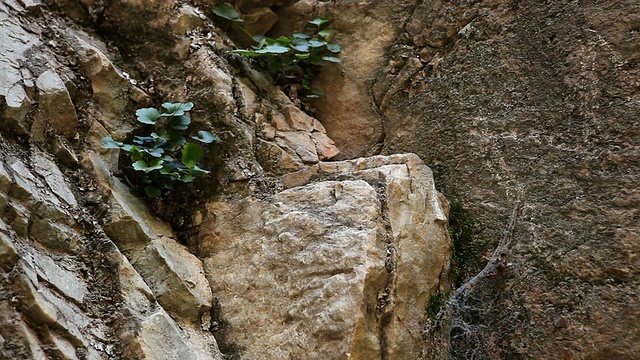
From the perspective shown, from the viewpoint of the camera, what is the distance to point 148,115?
2840 millimetres

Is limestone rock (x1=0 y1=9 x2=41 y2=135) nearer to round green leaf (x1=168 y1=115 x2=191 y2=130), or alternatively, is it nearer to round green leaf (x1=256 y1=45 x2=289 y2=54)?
round green leaf (x1=168 y1=115 x2=191 y2=130)

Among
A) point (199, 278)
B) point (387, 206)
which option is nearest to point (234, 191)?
point (199, 278)

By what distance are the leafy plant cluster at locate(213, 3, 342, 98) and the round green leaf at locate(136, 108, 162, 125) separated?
0.82 metres

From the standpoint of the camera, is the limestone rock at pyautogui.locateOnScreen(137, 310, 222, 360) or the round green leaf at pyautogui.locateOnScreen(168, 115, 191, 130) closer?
the limestone rock at pyautogui.locateOnScreen(137, 310, 222, 360)

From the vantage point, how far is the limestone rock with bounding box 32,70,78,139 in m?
2.59

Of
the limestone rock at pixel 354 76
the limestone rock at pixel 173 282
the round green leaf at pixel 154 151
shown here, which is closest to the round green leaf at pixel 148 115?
the round green leaf at pixel 154 151

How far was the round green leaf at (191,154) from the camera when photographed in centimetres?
282

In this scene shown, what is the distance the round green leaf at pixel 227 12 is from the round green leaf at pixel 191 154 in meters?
1.10

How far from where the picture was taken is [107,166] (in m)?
2.78

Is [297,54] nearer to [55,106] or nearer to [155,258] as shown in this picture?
[55,106]

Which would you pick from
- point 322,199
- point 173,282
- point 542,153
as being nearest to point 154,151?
point 173,282

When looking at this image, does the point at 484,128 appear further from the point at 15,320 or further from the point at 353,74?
the point at 15,320

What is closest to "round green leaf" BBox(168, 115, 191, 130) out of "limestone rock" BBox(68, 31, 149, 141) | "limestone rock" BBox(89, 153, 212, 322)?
"limestone rock" BBox(68, 31, 149, 141)

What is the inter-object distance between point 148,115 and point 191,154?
297 mm
